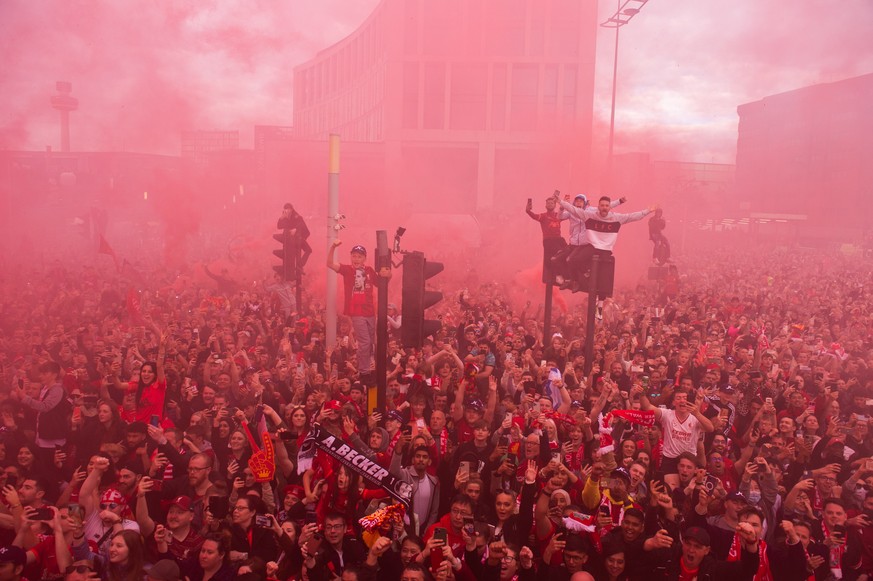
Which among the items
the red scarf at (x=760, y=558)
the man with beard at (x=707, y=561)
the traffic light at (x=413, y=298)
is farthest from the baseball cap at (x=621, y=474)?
the traffic light at (x=413, y=298)

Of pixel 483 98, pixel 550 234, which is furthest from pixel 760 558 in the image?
pixel 483 98

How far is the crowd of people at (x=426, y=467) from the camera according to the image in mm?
4594

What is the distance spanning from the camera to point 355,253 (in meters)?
8.34

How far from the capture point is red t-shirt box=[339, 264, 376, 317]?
8.53 metres

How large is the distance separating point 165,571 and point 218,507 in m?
0.65

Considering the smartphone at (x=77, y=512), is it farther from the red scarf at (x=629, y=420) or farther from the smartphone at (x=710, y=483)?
the smartphone at (x=710, y=483)

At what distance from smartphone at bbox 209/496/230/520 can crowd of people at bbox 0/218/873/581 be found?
26 mm

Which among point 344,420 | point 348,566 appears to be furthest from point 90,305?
point 348,566

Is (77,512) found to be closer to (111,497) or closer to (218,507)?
(111,497)

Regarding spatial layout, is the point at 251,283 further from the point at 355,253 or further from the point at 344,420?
the point at 344,420

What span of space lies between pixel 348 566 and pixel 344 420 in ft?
6.02

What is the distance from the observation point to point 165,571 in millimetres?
4523

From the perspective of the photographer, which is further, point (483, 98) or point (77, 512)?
point (483, 98)

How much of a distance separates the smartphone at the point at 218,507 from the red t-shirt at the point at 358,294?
147 inches
